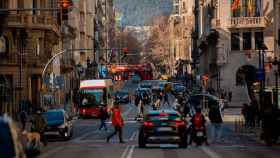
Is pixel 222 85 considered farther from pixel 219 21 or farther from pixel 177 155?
pixel 177 155

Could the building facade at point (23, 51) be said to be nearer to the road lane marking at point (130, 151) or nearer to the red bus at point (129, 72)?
the road lane marking at point (130, 151)

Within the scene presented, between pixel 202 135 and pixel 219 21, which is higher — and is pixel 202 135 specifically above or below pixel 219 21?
below

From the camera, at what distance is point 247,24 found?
3344 inches

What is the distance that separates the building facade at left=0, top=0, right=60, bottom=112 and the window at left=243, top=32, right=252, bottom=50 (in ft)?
74.1

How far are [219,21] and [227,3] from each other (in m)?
2.05

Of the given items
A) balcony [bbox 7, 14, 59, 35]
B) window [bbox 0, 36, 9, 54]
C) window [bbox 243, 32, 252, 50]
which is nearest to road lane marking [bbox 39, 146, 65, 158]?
balcony [bbox 7, 14, 59, 35]

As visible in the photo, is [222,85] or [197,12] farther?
[197,12]

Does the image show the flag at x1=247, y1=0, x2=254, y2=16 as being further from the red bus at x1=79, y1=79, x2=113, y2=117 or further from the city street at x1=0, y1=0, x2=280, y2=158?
the red bus at x1=79, y1=79, x2=113, y2=117

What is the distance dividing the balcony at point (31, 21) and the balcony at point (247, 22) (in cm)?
2161

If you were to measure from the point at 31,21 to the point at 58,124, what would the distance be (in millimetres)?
31051

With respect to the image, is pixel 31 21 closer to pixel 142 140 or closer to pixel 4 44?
pixel 4 44

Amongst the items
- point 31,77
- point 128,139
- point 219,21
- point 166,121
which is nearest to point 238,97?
point 219,21

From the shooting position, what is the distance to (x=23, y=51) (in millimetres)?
67938

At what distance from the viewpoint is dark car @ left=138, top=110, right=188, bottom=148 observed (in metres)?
30.5
